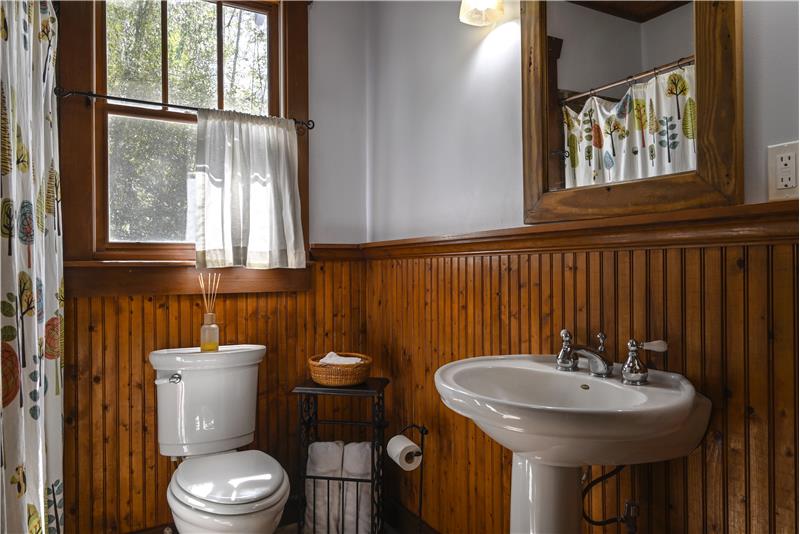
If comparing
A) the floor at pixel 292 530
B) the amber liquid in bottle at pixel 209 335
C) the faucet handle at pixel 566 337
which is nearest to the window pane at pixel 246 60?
Result: the amber liquid in bottle at pixel 209 335

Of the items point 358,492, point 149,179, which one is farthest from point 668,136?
point 149,179

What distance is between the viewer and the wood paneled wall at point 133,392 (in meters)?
2.04

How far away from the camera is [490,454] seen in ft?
6.02

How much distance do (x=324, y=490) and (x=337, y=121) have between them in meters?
1.69

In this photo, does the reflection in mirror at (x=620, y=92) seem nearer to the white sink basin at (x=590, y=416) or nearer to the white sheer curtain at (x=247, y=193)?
the white sink basin at (x=590, y=416)

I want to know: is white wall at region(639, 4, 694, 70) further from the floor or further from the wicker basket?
the floor

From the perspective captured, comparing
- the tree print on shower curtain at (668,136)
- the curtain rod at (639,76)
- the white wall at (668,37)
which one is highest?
the white wall at (668,37)

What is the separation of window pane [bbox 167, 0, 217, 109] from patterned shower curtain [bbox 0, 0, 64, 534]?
1.61 ft

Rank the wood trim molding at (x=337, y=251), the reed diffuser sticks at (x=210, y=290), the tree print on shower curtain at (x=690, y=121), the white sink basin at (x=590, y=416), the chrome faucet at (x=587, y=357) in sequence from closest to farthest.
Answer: the white sink basin at (x=590, y=416) < the tree print on shower curtain at (x=690, y=121) < the chrome faucet at (x=587, y=357) < the reed diffuser sticks at (x=210, y=290) < the wood trim molding at (x=337, y=251)

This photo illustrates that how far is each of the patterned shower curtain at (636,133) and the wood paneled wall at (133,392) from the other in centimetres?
146

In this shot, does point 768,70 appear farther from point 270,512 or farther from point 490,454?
point 270,512

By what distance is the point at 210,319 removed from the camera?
217 cm

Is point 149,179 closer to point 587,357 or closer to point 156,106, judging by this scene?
point 156,106

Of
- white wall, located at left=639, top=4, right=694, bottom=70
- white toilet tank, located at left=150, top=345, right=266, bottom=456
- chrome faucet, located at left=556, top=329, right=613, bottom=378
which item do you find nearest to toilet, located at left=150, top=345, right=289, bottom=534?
white toilet tank, located at left=150, top=345, right=266, bottom=456
